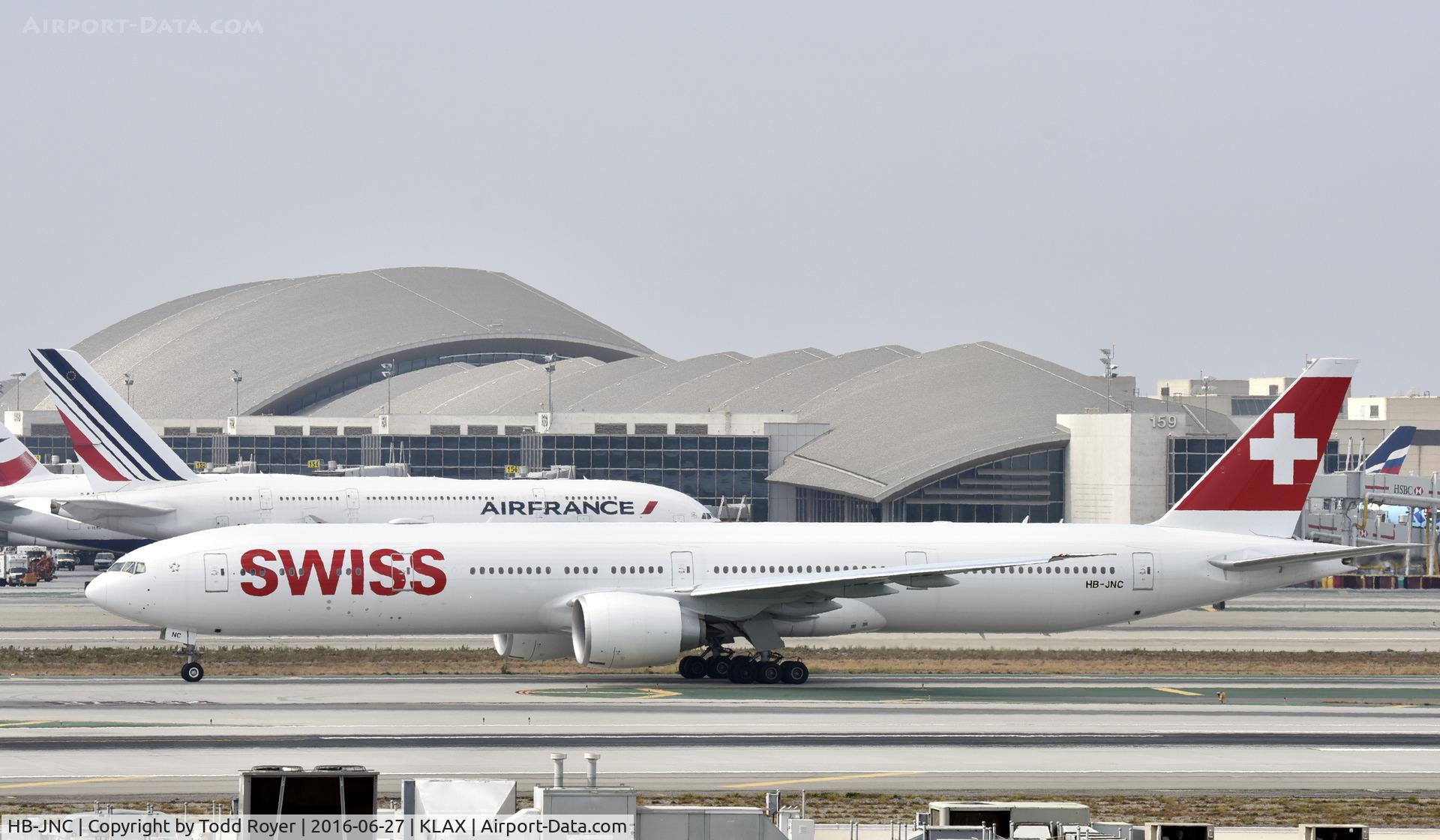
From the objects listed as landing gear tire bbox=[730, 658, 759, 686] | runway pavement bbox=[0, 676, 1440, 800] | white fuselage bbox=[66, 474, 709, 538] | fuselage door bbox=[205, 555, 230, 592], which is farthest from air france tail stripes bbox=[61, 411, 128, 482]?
landing gear tire bbox=[730, 658, 759, 686]

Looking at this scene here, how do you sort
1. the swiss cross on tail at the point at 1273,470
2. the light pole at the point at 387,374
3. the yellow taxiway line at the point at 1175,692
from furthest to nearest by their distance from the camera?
the light pole at the point at 387,374 → the swiss cross on tail at the point at 1273,470 → the yellow taxiway line at the point at 1175,692

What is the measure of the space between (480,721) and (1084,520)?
232 feet

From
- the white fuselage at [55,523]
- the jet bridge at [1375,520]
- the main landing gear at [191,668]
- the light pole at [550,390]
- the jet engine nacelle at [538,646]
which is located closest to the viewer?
the main landing gear at [191,668]

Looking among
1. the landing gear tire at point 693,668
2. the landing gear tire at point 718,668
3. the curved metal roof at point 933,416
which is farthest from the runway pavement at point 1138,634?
the curved metal roof at point 933,416

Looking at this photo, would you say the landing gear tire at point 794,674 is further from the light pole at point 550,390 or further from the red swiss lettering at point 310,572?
the light pole at point 550,390

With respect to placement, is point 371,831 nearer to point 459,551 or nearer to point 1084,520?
point 459,551

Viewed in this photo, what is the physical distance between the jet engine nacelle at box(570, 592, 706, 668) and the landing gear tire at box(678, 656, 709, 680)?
6.26ft

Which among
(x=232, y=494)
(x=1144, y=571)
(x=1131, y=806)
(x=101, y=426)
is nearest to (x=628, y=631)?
(x=1144, y=571)

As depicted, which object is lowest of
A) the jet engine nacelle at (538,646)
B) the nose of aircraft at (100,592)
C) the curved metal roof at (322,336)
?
the jet engine nacelle at (538,646)

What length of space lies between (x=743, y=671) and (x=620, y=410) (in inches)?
4123

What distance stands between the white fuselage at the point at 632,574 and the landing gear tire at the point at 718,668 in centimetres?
170

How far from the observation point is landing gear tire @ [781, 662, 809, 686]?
43406 millimetres

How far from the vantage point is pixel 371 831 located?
1521 cm

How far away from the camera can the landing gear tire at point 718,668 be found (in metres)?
44.1
